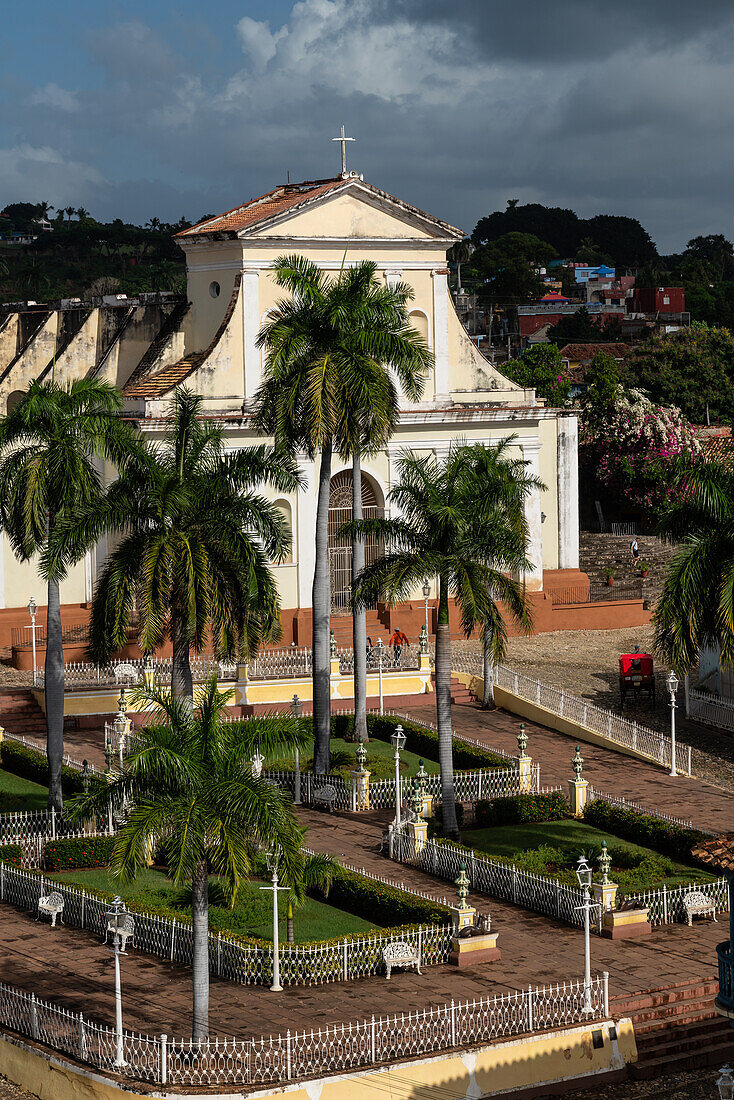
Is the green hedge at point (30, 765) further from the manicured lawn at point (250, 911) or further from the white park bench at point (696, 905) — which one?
the white park bench at point (696, 905)

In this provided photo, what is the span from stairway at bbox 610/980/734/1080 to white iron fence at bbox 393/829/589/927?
8.51 feet

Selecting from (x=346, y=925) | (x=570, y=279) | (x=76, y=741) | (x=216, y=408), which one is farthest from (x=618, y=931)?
(x=570, y=279)

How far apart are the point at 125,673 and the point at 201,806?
57.4 ft

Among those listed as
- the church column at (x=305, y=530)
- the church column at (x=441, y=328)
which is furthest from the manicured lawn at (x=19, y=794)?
the church column at (x=441, y=328)

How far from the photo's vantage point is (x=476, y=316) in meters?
137

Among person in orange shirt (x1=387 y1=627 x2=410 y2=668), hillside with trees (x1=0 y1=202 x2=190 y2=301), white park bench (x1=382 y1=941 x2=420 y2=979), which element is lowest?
white park bench (x1=382 y1=941 x2=420 y2=979)

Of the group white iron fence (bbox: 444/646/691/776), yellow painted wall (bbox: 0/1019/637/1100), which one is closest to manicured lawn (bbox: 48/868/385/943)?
yellow painted wall (bbox: 0/1019/637/1100)

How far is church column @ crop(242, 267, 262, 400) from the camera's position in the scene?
4516 centimetres

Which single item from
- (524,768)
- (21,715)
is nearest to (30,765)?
(21,715)

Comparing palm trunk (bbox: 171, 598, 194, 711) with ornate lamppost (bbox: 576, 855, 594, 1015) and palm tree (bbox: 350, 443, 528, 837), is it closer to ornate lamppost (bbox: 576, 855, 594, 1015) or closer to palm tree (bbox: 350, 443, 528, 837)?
palm tree (bbox: 350, 443, 528, 837)

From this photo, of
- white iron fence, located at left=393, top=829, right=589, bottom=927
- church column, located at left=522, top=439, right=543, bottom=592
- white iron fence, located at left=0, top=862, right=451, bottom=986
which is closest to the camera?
white iron fence, located at left=0, top=862, right=451, bottom=986

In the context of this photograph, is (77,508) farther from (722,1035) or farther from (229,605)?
(722,1035)

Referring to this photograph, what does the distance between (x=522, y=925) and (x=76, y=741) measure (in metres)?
13.2

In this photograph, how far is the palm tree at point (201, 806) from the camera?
21219 mm
